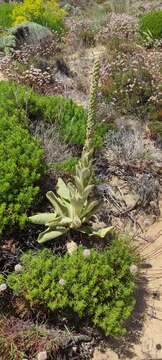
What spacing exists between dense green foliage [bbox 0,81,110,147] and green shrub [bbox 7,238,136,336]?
1.97 meters

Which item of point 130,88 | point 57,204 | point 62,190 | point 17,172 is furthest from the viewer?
point 130,88

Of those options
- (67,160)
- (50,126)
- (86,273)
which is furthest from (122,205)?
(86,273)

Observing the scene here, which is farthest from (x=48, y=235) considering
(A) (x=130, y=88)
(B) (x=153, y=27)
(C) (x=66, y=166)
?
(B) (x=153, y=27)

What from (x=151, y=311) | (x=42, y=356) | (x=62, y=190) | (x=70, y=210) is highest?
(x=62, y=190)

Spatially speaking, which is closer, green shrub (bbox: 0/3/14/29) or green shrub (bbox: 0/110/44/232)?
green shrub (bbox: 0/110/44/232)

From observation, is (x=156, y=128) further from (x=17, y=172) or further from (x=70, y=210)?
(x=17, y=172)

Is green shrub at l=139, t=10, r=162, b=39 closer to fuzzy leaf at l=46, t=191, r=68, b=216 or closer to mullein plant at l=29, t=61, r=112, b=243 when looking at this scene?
mullein plant at l=29, t=61, r=112, b=243

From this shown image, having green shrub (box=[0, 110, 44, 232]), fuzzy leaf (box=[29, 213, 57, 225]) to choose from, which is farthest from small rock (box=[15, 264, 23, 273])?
fuzzy leaf (box=[29, 213, 57, 225])

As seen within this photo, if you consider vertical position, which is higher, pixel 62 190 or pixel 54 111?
pixel 54 111

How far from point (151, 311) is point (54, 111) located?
2.78 meters

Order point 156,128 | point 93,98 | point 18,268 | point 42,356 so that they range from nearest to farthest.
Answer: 1. point 93,98
2. point 42,356
3. point 18,268
4. point 156,128

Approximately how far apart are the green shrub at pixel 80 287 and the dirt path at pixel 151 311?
10.1 inches

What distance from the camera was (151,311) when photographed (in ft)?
15.4

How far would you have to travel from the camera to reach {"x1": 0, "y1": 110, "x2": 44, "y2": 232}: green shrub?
14.7 feet
